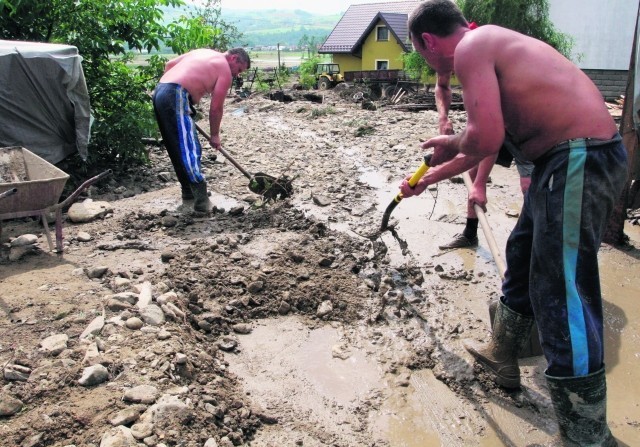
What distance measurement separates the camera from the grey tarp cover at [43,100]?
231 inches

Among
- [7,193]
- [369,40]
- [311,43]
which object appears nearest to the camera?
[7,193]

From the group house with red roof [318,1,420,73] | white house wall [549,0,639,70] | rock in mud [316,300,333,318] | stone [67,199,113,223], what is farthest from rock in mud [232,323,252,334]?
house with red roof [318,1,420,73]

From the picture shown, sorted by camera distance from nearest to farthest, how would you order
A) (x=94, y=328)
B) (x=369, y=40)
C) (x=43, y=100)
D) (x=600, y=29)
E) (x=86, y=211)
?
1. (x=94, y=328)
2. (x=86, y=211)
3. (x=43, y=100)
4. (x=600, y=29)
5. (x=369, y=40)

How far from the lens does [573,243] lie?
2213mm

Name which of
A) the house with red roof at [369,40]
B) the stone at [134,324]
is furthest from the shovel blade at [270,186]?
the house with red roof at [369,40]

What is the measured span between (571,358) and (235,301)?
2373mm

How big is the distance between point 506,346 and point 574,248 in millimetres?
953

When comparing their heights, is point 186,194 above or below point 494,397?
above

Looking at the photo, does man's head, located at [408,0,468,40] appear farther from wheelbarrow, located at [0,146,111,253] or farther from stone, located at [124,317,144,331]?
wheelbarrow, located at [0,146,111,253]

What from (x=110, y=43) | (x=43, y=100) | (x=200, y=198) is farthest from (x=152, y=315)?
(x=110, y=43)

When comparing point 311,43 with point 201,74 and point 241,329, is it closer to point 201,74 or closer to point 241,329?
point 201,74

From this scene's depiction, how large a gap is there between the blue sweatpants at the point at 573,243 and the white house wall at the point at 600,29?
22784 mm

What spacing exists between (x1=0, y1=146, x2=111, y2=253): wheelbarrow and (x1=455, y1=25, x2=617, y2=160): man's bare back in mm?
3479

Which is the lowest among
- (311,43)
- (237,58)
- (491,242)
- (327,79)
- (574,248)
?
(327,79)
